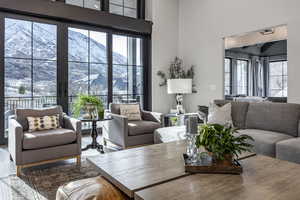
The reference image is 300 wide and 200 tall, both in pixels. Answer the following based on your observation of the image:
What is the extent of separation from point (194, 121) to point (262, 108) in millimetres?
2259

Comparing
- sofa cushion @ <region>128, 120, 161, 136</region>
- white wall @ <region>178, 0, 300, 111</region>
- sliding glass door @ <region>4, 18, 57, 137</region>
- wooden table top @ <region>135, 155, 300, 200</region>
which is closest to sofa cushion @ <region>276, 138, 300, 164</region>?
wooden table top @ <region>135, 155, 300, 200</region>

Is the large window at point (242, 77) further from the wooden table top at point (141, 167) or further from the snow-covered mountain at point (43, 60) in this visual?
the wooden table top at point (141, 167)

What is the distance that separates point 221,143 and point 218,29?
4.00 m

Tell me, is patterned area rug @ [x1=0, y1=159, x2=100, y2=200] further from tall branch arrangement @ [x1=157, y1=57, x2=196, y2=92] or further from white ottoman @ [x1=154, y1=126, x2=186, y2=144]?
tall branch arrangement @ [x1=157, y1=57, x2=196, y2=92]

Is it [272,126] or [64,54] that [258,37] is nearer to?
[272,126]

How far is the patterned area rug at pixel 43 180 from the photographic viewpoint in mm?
2217

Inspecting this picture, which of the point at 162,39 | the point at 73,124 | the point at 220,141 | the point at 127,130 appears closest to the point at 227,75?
the point at 162,39

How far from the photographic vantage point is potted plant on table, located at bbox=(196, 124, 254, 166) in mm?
1615

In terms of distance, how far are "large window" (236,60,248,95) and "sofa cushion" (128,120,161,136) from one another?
1.99 m

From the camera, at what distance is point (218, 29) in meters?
5.03

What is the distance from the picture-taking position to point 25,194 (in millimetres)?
2221

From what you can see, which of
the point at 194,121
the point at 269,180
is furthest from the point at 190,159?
the point at 269,180

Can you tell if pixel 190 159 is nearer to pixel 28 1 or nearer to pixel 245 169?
pixel 245 169

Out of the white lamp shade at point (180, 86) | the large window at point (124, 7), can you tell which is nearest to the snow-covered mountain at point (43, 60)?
the large window at point (124, 7)
